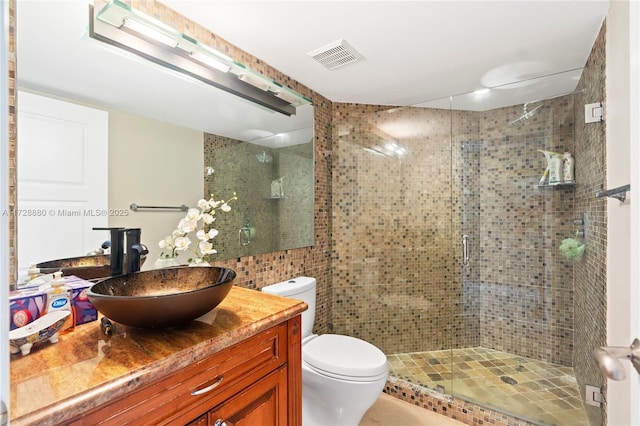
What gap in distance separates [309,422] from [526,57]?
2549mm

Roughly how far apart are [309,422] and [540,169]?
92.6 inches

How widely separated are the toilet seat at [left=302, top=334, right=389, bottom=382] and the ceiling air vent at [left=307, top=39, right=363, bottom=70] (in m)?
1.74

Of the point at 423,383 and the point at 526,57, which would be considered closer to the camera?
the point at 526,57

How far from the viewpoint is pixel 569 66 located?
192 cm

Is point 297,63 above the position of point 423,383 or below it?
above

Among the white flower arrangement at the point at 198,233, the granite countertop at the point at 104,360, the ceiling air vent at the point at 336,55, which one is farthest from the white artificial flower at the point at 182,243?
the ceiling air vent at the point at 336,55

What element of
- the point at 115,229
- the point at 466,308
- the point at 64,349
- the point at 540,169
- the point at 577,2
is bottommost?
the point at 466,308

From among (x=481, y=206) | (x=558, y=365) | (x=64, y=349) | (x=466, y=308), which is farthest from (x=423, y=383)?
(x=64, y=349)

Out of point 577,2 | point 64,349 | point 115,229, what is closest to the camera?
point 64,349

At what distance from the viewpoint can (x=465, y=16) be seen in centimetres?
144

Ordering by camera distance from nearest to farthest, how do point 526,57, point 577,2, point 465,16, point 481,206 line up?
point 577,2, point 465,16, point 526,57, point 481,206

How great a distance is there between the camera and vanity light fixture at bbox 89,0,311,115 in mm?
1142

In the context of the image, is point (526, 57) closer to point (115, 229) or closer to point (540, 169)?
point (540, 169)

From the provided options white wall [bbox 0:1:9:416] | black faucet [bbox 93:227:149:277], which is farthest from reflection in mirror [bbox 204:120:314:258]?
white wall [bbox 0:1:9:416]
